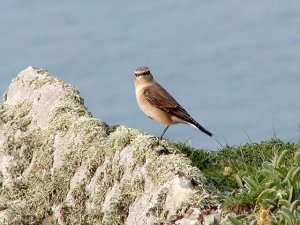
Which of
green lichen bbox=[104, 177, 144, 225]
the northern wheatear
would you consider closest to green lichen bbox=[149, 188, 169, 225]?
green lichen bbox=[104, 177, 144, 225]

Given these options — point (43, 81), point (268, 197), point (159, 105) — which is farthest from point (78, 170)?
point (268, 197)

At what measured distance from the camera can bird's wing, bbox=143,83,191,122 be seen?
10.4 metres

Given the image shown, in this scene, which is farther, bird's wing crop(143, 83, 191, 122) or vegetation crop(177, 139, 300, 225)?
bird's wing crop(143, 83, 191, 122)

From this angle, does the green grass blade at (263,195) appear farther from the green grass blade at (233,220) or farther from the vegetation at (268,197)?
the green grass blade at (233,220)

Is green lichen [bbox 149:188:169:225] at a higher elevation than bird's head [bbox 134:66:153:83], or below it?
below

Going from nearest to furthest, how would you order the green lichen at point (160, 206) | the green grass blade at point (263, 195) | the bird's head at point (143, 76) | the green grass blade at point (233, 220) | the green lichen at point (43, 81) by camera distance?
the green grass blade at point (233, 220) → the green grass blade at point (263, 195) → the green lichen at point (160, 206) → the bird's head at point (143, 76) → the green lichen at point (43, 81)

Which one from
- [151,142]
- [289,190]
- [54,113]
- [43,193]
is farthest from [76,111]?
[289,190]

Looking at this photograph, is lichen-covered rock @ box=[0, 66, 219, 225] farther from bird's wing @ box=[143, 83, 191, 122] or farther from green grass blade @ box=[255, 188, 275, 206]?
bird's wing @ box=[143, 83, 191, 122]

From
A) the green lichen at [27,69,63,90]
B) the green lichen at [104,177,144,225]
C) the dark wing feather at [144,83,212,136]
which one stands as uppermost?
the green lichen at [27,69,63,90]

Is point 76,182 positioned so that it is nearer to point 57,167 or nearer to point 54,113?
point 57,167

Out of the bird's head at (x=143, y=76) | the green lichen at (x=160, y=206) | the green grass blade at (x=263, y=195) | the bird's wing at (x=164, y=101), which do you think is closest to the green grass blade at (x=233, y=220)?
the green grass blade at (x=263, y=195)

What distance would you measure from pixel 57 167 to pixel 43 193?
285 mm

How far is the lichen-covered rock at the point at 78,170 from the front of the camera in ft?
26.6

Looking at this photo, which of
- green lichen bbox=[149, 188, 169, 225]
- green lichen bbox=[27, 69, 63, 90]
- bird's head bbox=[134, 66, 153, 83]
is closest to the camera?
green lichen bbox=[149, 188, 169, 225]
